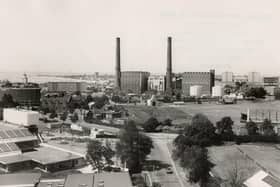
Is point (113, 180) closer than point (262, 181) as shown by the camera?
Yes

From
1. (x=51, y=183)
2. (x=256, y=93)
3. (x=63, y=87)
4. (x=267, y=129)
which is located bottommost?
(x=51, y=183)

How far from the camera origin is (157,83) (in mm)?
49344

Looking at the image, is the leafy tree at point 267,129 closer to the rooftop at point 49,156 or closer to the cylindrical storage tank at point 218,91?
the rooftop at point 49,156

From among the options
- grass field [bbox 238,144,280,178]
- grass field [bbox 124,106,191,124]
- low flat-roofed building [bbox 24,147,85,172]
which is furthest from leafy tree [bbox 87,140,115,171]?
grass field [bbox 124,106,191,124]

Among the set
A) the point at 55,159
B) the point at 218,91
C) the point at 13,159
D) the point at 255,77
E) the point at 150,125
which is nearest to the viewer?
the point at 13,159

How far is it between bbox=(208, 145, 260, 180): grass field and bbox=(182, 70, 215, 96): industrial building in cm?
3060

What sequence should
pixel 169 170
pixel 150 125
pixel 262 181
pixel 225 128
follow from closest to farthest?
1. pixel 262 181
2. pixel 169 170
3. pixel 225 128
4. pixel 150 125

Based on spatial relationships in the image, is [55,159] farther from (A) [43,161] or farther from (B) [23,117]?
(B) [23,117]

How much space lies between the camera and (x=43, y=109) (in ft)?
87.0

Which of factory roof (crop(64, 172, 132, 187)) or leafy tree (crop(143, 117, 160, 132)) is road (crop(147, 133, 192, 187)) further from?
leafy tree (crop(143, 117, 160, 132))

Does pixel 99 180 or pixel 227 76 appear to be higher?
pixel 227 76

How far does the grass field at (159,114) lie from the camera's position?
24.2 metres

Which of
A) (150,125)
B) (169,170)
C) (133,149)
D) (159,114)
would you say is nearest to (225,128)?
(150,125)

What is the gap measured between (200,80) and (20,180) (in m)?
39.5
